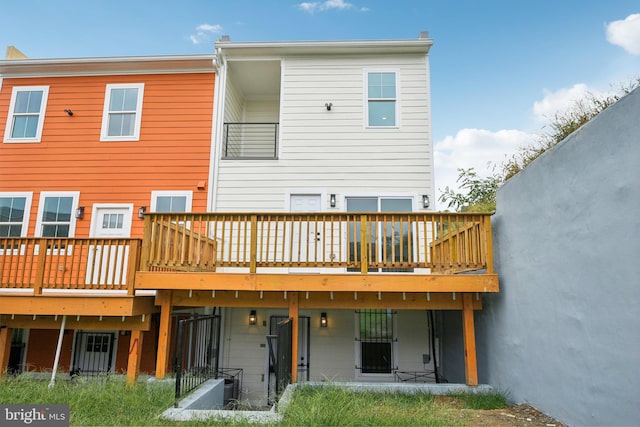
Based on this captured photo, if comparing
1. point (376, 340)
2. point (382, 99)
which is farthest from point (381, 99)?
point (376, 340)

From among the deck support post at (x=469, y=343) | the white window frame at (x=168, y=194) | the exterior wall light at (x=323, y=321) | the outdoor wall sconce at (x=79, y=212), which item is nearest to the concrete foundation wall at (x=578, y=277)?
the deck support post at (x=469, y=343)

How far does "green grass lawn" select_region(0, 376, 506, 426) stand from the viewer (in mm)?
3797

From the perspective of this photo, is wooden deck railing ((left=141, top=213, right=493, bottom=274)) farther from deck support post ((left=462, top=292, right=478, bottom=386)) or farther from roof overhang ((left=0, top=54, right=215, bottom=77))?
roof overhang ((left=0, top=54, right=215, bottom=77))

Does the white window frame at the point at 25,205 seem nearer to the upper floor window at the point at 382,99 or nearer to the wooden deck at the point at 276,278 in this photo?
the wooden deck at the point at 276,278

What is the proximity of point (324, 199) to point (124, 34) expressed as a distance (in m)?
10.3

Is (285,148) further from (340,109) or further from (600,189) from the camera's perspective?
(600,189)

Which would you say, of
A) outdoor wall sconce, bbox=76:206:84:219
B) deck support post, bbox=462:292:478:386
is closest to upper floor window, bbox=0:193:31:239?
outdoor wall sconce, bbox=76:206:84:219

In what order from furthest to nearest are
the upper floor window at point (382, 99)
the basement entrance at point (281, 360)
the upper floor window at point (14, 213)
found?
the upper floor window at point (382, 99) → the upper floor window at point (14, 213) → the basement entrance at point (281, 360)

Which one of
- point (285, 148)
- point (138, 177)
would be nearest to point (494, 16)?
point (285, 148)

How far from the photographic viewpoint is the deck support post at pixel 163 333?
5535mm

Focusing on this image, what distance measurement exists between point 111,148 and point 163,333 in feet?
15.1

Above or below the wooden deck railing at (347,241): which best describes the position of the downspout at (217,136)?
above

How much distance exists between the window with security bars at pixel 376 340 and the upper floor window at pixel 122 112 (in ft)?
20.3

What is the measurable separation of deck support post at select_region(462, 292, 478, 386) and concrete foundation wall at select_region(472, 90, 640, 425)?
1.18 ft
